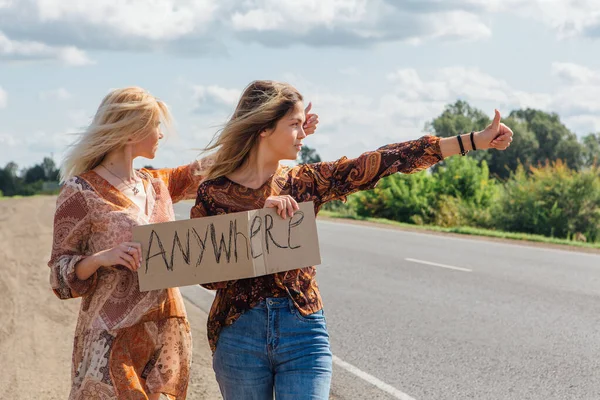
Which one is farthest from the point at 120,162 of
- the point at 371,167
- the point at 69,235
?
the point at 371,167

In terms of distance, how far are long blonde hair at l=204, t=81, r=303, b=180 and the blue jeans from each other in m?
0.63

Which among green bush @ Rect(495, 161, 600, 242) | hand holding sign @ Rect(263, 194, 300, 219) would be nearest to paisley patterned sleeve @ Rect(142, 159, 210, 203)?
hand holding sign @ Rect(263, 194, 300, 219)

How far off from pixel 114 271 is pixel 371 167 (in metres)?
1.12

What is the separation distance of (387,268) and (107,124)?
11.1m

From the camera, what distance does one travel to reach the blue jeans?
327 cm

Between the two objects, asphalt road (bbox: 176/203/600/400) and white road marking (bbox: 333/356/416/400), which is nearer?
white road marking (bbox: 333/356/416/400)

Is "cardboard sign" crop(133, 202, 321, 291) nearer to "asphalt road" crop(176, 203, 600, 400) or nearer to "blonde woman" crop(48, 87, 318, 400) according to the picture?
"blonde woman" crop(48, 87, 318, 400)

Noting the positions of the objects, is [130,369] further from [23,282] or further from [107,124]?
[23,282]

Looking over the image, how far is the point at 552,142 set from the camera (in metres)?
83.7

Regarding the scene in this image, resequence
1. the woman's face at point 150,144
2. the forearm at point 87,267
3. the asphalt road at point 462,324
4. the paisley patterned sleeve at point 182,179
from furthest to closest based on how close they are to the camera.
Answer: the asphalt road at point 462,324, the paisley patterned sleeve at point 182,179, the woman's face at point 150,144, the forearm at point 87,267

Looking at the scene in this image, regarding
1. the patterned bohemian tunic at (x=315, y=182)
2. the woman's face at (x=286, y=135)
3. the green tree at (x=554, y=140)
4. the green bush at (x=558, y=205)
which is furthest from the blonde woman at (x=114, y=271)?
the green tree at (x=554, y=140)

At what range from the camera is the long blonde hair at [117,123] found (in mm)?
3531

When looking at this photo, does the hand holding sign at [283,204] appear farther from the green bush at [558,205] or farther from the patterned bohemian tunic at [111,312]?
the green bush at [558,205]

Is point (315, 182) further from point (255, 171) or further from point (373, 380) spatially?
point (373, 380)
